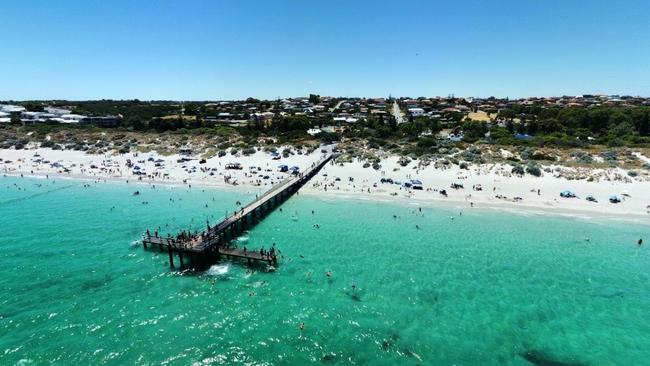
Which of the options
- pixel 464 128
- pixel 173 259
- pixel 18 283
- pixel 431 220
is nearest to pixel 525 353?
pixel 431 220

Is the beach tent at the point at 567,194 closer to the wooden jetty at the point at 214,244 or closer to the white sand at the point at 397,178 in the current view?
the white sand at the point at 397,178

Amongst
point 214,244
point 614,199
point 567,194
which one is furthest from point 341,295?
point 614,199

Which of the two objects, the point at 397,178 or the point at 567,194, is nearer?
the point at 567,194

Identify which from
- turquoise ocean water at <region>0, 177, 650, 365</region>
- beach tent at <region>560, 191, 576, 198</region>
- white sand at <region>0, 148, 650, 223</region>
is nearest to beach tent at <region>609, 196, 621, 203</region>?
white sand at <region>0, 148, 650, 223</region>

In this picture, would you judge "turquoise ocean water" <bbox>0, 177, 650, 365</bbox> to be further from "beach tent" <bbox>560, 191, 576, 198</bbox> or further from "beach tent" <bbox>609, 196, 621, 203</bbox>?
"beach tent" <bbox>560, 191, 576, 198</bbox>

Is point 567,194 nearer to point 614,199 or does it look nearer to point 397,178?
point 614,199

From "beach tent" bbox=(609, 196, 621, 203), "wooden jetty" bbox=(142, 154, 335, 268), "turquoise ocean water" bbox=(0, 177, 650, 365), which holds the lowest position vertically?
"turquoise ocean water" bbox=(0, 177, 650, 365)
